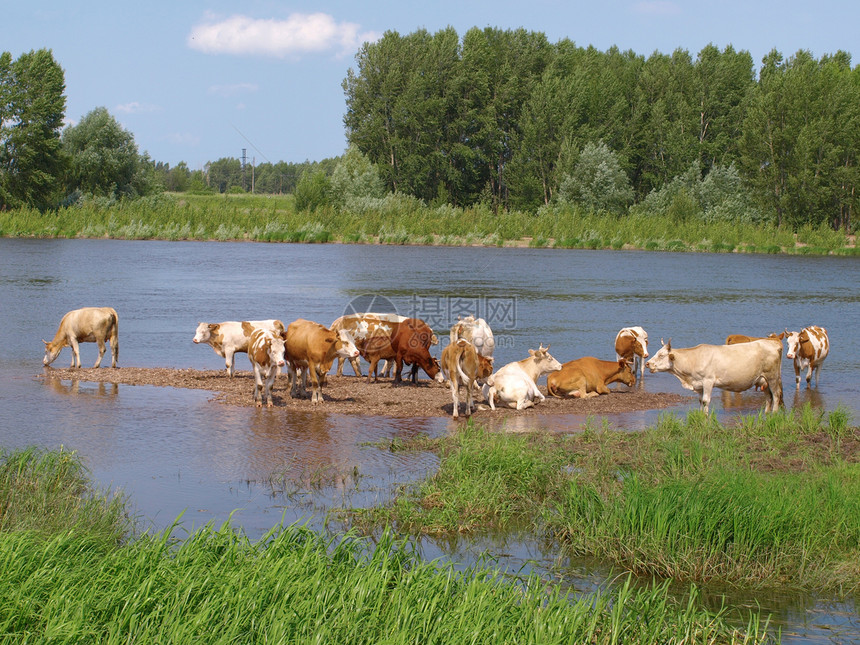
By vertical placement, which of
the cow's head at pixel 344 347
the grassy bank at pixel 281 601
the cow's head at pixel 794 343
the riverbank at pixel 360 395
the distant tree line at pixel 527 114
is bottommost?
the riverbank at pixel 360 395

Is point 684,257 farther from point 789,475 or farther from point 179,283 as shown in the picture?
point 789,475

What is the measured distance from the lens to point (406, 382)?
1670cm

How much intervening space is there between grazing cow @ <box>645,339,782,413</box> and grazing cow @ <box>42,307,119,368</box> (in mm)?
10435

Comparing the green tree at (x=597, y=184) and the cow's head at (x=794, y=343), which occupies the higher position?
the green tree at (x=597, y=184)

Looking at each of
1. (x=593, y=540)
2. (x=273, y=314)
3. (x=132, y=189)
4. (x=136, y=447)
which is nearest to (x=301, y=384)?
(x=136, y=447)

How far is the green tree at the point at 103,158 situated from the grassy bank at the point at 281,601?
80.2 meters

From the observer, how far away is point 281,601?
566 cm

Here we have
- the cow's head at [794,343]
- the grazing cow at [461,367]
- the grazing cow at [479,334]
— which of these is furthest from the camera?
the cow's head at [794,343]

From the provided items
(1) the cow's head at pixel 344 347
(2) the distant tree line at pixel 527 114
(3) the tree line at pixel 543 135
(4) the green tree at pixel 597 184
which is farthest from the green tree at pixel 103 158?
(1) the cow's head at pixel 344 347

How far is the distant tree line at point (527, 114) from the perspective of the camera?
9025 cm

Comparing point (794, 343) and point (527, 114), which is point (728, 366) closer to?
point (794, 343)

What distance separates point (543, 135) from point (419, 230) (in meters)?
25.8

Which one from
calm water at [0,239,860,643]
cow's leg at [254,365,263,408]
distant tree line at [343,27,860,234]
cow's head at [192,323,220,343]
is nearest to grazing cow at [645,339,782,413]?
calm water at [0,239,860,643]

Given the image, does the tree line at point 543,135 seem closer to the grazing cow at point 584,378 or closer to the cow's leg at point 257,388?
the grazing cow at point 584,378
